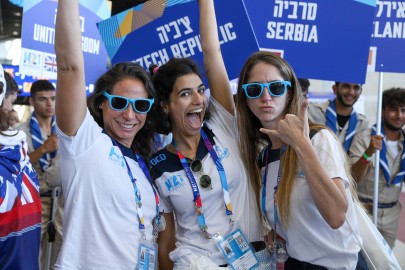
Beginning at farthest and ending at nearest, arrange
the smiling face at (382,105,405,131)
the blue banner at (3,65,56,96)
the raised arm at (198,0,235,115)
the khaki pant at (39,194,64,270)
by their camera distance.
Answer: the blue banner at (3,65,56,96), the smiling face at (382,105,405,131), the khaki pant at (39,194,64,270), the raised arm at (198,0,235,115)

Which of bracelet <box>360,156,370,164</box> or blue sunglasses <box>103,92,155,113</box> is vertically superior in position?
blue sunglasses <box>103,92,155,113</box>

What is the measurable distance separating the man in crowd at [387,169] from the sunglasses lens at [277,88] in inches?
98.0

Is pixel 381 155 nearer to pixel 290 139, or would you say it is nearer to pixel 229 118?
pixel 229 118

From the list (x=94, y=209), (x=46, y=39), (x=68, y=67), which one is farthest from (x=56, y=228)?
(x=68, y=67)

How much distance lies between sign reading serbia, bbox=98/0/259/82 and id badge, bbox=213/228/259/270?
1392 millimetres

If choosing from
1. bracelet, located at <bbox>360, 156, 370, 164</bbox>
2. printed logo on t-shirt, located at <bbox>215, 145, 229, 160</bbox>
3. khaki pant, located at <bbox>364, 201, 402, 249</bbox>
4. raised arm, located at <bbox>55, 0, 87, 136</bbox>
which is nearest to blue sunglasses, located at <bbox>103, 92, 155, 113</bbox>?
raised arm, located at <bbox>55, 0, 87, 136</bbox>

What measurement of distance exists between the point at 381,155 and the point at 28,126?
3469 mm

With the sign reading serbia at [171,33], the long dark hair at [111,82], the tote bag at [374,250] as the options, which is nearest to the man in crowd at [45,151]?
the sign reading serbia at [171,33]

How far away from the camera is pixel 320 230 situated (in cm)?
213

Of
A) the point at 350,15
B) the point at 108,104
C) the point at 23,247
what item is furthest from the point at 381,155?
the point at 23,247

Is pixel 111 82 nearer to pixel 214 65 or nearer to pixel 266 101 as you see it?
pixel 214 65

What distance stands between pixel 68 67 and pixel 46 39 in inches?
92.6

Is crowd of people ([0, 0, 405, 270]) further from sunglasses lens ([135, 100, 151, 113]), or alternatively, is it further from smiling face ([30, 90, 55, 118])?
smiling face ([30, 90, 55, 118])

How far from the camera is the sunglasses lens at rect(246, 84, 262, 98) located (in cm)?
238
